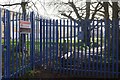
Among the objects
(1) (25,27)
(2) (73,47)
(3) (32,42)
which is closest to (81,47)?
(2) (73,47)

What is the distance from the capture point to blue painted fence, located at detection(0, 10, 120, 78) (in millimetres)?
9234

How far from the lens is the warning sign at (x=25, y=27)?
8547 mm

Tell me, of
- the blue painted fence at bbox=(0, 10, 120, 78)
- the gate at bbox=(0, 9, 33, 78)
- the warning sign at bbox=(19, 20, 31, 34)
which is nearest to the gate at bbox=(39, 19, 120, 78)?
the blue painted fence at bbox=(0, 10, 120, 78)

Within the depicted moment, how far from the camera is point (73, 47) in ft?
31.4

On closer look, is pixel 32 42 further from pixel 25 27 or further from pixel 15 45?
pixel 15 45

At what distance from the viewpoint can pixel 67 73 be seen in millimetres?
9617

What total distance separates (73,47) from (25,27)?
1937mm

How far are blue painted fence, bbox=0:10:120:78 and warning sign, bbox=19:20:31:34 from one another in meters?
0.18

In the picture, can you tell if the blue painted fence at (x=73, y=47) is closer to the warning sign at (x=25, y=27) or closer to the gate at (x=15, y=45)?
the gate at (x=15, y=45)

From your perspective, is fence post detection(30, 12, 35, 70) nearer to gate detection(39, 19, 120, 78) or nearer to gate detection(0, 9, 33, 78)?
gate detection(0, 9, 33, 78)

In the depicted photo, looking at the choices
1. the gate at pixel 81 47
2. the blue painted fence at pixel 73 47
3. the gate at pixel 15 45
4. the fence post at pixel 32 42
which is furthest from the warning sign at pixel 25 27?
the gate at pixel 81 47

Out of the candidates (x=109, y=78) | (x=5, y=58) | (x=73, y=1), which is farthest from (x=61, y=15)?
(x=5, y=58)

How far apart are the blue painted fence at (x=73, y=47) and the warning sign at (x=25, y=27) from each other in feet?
0.59

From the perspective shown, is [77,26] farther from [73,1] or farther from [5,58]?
[73,1]
